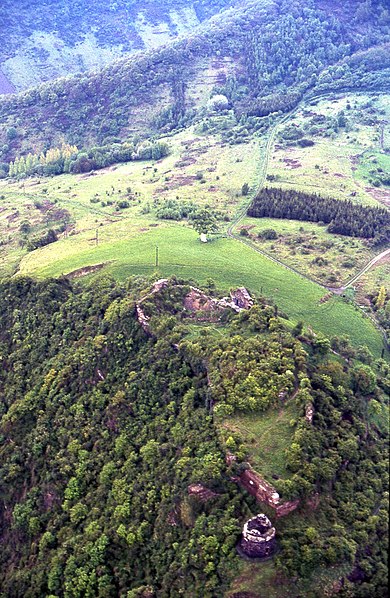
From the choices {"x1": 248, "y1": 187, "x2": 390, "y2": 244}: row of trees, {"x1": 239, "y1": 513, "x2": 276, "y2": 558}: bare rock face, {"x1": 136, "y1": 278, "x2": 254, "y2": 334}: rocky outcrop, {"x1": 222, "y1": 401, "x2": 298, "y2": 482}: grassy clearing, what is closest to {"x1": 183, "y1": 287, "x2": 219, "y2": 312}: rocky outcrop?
{"x1": 136, "y1": 278, "x2": 254, "y2": 334}: rocky outcrop

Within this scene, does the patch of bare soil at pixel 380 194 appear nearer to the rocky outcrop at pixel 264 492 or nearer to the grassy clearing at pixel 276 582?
the rocky outcrop at pixel 264 492

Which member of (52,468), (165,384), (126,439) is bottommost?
(52,468)

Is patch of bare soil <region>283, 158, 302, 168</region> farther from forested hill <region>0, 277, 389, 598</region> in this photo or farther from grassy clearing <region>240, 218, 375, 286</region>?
forested hill <region>0, 277, 389, 598</region>

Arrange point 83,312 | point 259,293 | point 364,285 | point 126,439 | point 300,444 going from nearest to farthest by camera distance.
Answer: point 300,444, point 126,439, point 83,312, point 259,293, point 364,285

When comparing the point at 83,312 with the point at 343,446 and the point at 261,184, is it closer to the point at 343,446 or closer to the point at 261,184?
the point at 343,446

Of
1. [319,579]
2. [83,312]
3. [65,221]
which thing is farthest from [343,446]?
[65,221]

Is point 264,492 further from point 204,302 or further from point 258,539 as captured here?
point 204,302
